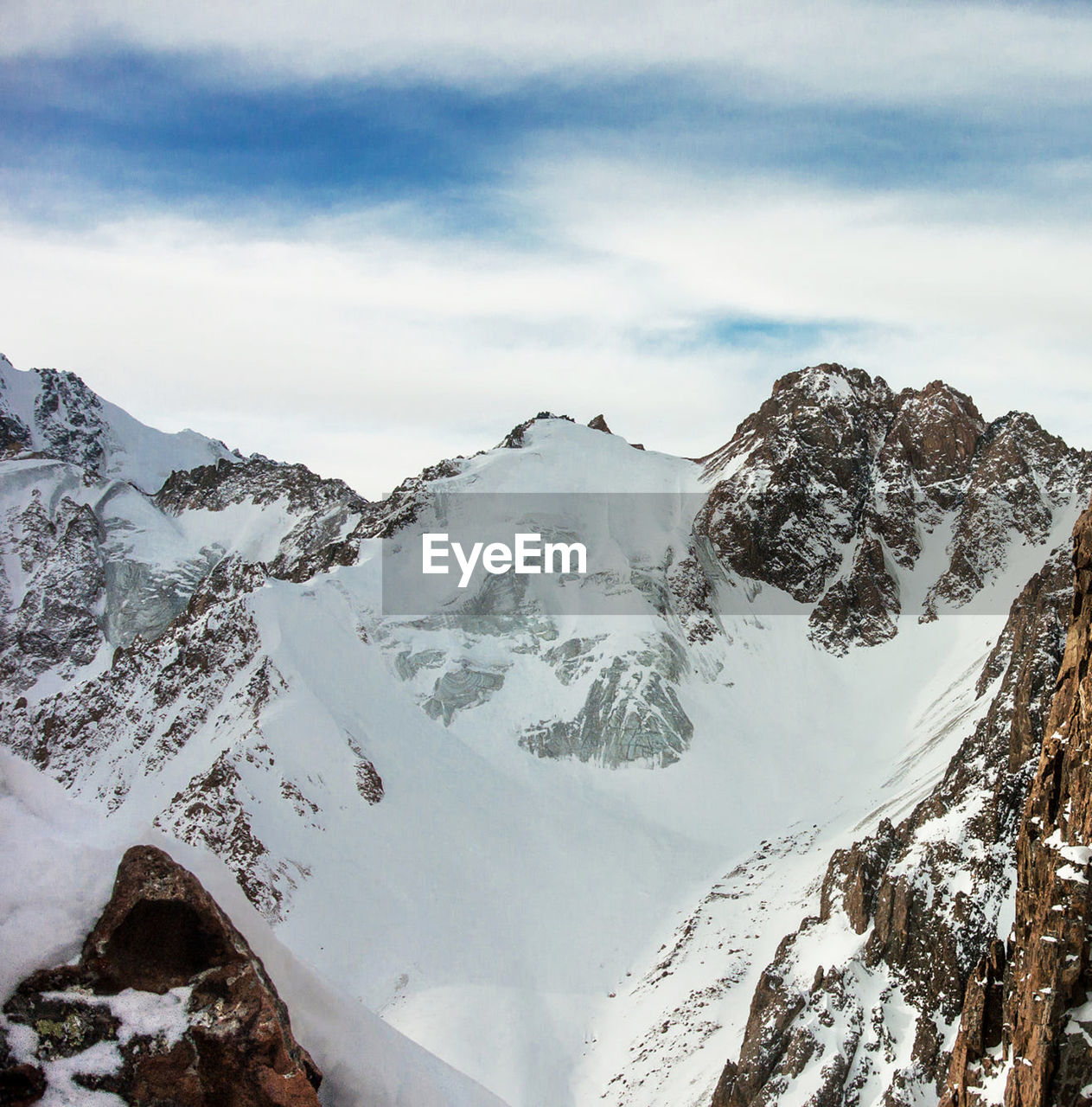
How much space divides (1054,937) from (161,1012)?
1759 centimetres

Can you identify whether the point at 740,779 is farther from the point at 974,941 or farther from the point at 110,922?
the point at 110,922

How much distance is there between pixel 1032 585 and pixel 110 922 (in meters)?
102

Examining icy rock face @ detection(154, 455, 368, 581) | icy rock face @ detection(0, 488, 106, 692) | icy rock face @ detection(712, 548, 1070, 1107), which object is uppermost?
icy rock face @ detection(154, 455, 368, 581)

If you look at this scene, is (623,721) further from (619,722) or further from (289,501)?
(289,501)

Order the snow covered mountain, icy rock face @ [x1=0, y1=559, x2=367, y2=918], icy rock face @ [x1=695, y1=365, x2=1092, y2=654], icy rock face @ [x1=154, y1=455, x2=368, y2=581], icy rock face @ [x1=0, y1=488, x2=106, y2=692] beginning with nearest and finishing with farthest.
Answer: the snow covered mountain
icy rock face @ [x1=0, y1=559, x2=367, y2=918]
icy rock face @ [x1=695, y1=365, x2=1092, y2=654]
icy rock face @ [x1=0, y1=488, x2=106, y2=692]
icy rock face @ [x1=154, y1=455, x2=368, y2=581]

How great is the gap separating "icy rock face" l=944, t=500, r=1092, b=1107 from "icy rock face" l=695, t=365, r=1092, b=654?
111584 millimetres

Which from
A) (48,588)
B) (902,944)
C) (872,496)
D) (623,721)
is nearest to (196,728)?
(623,721)

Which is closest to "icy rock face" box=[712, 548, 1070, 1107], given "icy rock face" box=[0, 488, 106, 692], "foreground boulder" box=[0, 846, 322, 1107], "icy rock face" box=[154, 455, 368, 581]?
"foreground boulder" box=[0, 846, 322, 1107]

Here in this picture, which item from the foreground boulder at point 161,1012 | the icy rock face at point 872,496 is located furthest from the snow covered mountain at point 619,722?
the foreground boulder at point 161,1012

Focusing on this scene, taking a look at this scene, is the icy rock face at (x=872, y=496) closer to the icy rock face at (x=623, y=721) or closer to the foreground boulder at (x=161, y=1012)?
the icy rock face at (x=623, y=721)

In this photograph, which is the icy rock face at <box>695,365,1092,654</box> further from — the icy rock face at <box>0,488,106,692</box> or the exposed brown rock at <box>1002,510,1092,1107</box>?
the exposed brown rock at <box>1002,510,1092,1107</box>

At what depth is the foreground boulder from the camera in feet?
24.4

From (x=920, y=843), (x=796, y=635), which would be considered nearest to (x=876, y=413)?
(x=796, y=635)

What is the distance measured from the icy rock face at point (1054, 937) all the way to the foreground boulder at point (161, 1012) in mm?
16703
